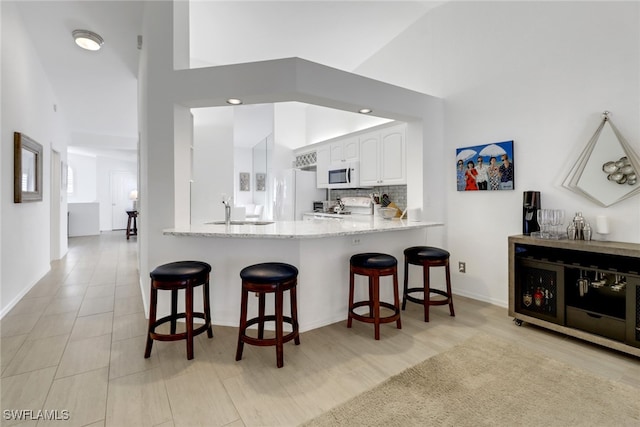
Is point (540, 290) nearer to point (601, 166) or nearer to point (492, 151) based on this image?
point (601, 166)

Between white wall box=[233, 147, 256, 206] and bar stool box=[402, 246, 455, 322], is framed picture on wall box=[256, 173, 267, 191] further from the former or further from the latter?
bar stool box=[402, 246, 455, 322]

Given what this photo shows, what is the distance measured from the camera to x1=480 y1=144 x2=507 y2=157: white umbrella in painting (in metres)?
3.13

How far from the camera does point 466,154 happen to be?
11.3 feet

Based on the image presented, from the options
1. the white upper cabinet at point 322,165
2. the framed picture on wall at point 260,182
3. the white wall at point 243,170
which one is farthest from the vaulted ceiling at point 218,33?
the framed picture on wall at point 260,182

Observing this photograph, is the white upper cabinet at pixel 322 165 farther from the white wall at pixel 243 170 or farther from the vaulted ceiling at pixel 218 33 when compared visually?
the white wall at pixel 243 170

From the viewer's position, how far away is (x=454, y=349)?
7.47 feet

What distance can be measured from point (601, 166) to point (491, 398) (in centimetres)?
210

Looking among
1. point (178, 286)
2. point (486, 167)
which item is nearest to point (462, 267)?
point (486, 167)

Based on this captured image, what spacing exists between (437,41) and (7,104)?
15.8 ft

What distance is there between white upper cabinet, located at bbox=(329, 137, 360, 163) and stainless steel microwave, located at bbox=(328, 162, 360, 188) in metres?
0.09

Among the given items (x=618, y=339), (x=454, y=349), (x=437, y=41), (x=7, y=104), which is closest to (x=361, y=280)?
(x=454, y=349)

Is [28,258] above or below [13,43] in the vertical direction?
below

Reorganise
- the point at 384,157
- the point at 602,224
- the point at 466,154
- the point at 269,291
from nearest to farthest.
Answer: the point at 269,291, the point at 602,224, the point at 466,154, the point at 384,157

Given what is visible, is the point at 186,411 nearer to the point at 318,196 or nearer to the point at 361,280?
the point at 361,280
